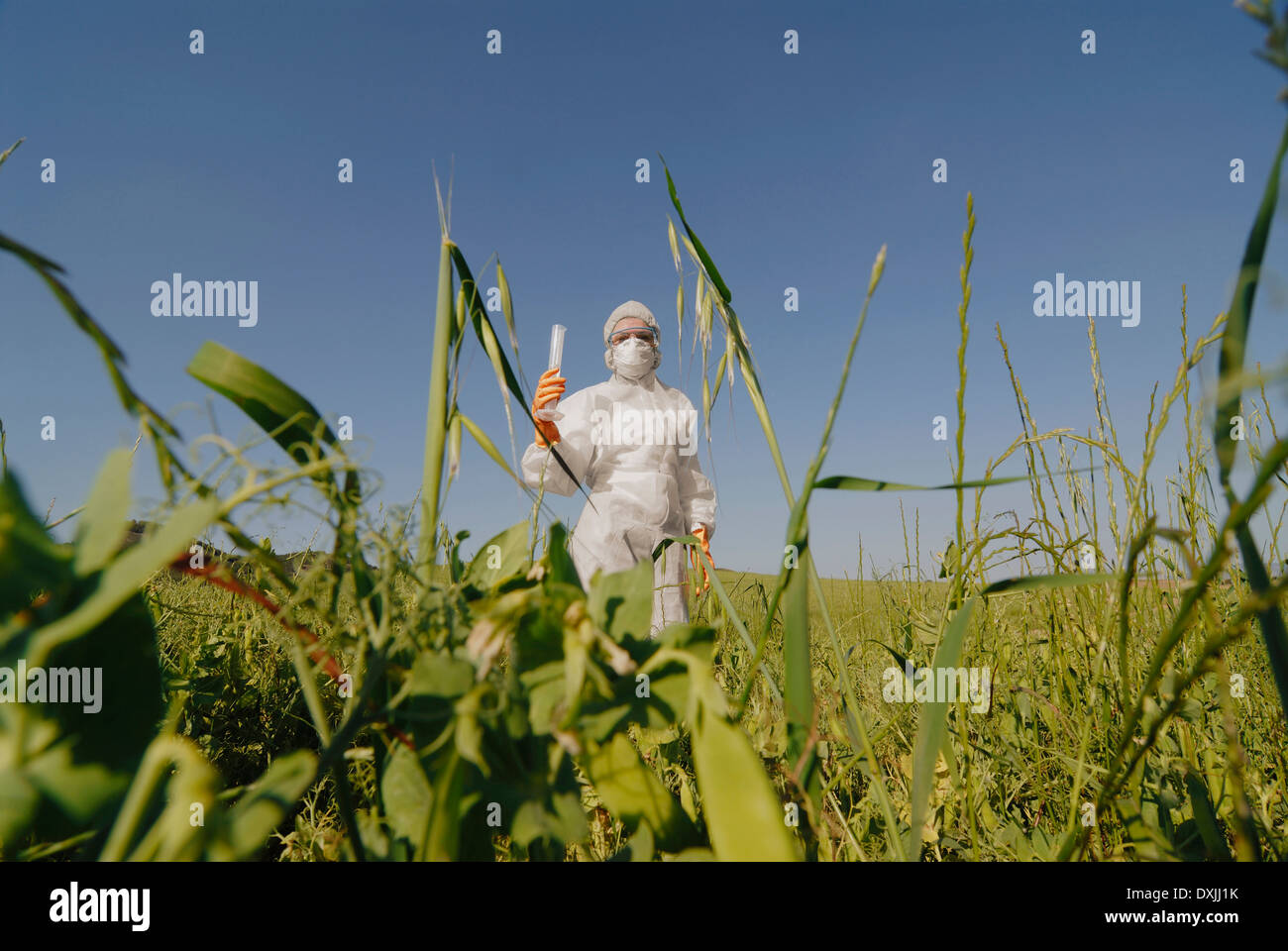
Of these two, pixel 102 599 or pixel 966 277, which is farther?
pixel 966 277

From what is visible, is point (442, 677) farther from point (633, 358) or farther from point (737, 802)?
point (633, 358)

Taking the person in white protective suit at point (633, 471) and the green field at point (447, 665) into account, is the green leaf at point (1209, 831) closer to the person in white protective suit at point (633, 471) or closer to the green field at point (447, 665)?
the green field at point (447, 665)

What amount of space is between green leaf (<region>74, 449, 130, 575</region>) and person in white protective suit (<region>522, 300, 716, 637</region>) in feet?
11.7

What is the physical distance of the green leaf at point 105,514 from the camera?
7.8 inches

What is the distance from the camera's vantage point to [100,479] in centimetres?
20

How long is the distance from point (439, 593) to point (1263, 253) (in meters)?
0.37

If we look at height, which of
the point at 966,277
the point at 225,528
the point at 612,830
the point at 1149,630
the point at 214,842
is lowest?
the point at 612,830

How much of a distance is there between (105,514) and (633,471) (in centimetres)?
397

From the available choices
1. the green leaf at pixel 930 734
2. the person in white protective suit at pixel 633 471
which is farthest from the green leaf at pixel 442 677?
the person in white protective suit at pixel 633 471

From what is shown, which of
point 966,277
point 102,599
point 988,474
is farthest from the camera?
point 988,474

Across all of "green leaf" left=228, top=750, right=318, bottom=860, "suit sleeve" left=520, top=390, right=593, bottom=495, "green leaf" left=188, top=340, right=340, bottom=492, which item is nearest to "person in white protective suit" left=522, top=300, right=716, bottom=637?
"suit sleeve" left=520, top=390, right=593, bottom=495

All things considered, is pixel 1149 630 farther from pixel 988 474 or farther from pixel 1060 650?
pixel 988 474


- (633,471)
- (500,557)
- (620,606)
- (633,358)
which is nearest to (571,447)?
(633,471)
